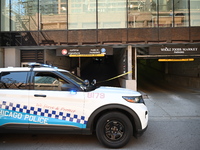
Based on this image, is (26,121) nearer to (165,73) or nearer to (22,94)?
(22,94)

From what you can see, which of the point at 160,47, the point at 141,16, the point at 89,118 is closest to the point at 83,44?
the point at 141,16

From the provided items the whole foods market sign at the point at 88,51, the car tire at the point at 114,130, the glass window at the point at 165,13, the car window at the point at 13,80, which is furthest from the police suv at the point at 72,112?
the glass window at the point at 165,13

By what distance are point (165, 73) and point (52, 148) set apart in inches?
747

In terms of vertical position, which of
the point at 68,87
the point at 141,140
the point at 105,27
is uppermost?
the point at 105,27

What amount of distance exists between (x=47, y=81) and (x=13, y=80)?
80 centimetres

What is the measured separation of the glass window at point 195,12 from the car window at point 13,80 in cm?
1110

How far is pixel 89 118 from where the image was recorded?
3.23m

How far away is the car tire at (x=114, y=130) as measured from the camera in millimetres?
3236

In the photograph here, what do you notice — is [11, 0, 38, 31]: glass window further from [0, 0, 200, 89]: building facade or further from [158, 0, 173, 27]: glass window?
[158, 0, 173, 27]: glass window

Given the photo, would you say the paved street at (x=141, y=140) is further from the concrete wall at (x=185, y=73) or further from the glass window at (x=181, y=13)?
the concrete wall at (x=185, y=73)

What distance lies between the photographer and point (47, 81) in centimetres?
348

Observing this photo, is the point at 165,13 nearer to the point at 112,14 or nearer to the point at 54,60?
the point at 112,14

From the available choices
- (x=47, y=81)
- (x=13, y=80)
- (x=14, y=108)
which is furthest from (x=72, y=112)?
(x=13, y=80)

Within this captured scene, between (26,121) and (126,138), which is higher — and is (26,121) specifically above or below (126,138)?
above
